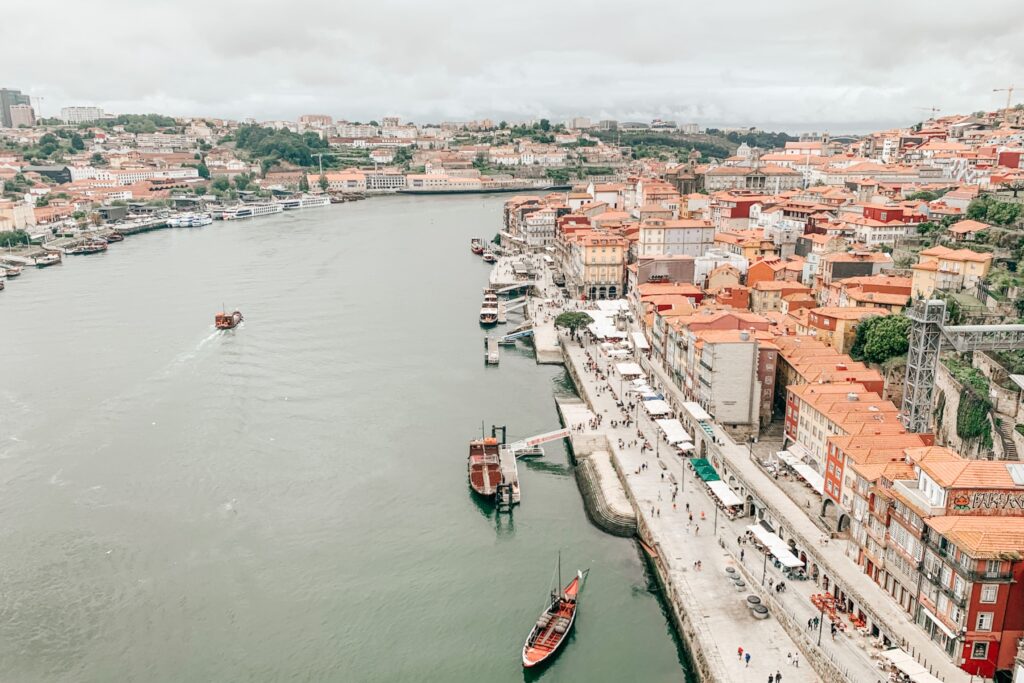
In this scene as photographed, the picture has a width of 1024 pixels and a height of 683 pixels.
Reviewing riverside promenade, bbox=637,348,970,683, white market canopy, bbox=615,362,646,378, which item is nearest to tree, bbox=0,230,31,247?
white market canopy, bbox=615,362,646,378

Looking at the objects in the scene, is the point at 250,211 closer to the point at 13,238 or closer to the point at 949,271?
the point at 13,238

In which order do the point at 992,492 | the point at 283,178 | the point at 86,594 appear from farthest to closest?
the point at 283,178 → the point at 86,594 → the point at 992,492

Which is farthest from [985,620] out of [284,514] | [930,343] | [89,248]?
[89,248]

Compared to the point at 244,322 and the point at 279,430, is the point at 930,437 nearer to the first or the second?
the point at 279,430

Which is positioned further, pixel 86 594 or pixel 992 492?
pixel 86 594

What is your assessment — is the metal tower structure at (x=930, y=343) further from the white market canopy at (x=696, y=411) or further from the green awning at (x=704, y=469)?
the white market canopy at (x=696, y=411)

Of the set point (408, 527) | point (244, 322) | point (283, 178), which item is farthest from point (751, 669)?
point (283, 178)

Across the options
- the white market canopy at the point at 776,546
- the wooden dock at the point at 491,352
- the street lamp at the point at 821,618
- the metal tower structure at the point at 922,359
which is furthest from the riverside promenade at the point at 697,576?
the wooden dock at the point at 491,352
